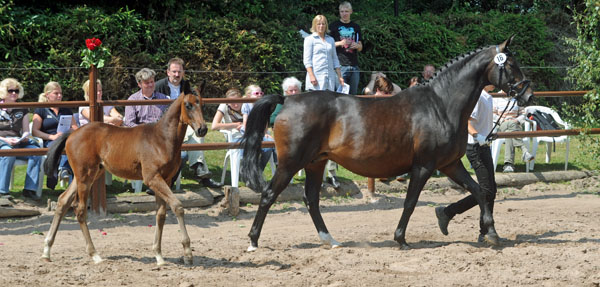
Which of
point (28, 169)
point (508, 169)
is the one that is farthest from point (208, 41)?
point (508, 169)

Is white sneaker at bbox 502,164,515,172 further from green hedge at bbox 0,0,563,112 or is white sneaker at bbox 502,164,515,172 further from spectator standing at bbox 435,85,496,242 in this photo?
spectator standing at bbox 435,85,496,242

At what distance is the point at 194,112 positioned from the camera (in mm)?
6656

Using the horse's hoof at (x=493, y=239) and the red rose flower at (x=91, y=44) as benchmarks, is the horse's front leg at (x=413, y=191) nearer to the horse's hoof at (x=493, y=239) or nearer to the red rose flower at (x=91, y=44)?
the horse's hoof at (x=493, y=239)

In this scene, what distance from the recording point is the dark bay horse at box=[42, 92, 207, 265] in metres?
6.71

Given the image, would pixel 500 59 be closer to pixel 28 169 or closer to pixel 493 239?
pixel 493 239

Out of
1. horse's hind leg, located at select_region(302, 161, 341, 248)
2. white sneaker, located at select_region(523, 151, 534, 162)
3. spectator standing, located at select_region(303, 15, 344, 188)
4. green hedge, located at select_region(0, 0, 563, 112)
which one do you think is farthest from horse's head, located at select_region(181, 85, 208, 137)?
white sneaker, located at select_region(523, 151, 534, 162)

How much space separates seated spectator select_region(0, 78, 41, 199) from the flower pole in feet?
2.39

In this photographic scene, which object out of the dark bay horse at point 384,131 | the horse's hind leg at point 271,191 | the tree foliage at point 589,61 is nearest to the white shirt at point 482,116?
the dark bay horse at point 384,131

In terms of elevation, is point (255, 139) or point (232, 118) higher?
point (255, 139)

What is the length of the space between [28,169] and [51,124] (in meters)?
0.70

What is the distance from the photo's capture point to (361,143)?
746 centimetres

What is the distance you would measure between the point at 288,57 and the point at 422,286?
8.40 meters

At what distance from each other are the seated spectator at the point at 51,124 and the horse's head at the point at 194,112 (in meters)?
3.13

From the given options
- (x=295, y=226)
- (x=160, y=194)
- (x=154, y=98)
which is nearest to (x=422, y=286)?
(x=160, y=194)
